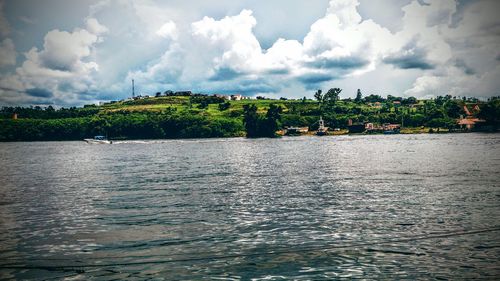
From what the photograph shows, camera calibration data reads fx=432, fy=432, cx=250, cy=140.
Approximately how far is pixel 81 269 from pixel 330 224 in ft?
57.7

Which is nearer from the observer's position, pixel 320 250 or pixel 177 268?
pixel 177 268

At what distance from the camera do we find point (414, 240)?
27562mm

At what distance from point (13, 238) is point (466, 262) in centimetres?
2935

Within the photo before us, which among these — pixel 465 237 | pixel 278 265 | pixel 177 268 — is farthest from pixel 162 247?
pixel 465 237

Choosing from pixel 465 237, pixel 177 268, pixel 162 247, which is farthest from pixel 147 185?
pixel 465 237

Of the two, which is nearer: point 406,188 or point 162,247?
point 162,247

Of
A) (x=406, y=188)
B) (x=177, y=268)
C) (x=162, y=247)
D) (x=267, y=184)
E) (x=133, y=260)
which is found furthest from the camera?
(x=267, y=184)

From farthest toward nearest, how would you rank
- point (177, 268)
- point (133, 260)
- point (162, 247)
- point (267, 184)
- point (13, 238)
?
point (267, 184), point (13, 238), point (162, 247), point (133, 260), point (177, 268)

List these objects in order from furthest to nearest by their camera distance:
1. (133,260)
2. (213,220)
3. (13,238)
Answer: (213,220) < (13,238) < (133,260)

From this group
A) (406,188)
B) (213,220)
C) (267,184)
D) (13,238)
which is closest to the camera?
(13,238)

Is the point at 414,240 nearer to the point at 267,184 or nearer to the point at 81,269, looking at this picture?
the point at 81,269

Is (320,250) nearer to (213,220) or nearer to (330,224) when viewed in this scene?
(330,224)

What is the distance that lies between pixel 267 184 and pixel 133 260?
34.3 meters

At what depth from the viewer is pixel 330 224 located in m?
32.3
